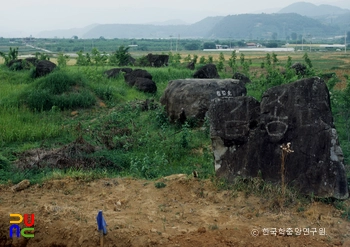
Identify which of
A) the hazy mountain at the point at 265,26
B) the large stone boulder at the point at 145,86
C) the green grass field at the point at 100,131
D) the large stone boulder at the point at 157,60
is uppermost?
the hazy mountain at the point at 265,26

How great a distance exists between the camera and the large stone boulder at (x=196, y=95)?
11.6 meters

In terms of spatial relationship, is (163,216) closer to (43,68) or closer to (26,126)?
(26,126)

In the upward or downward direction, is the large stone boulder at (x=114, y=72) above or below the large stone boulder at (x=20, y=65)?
below

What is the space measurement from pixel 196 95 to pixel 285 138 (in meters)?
5.47

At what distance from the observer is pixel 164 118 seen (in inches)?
476

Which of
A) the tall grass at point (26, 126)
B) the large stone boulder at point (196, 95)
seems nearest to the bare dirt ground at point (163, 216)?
the tall grass at point (26, 126)

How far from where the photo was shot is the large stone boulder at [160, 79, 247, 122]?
1156cm

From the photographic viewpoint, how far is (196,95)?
38.4ft

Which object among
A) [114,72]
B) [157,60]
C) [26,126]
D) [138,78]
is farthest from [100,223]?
[157,60]

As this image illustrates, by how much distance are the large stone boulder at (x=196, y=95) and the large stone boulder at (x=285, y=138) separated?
183 inches

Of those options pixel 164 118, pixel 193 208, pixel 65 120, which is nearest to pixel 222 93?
pixel 164 118

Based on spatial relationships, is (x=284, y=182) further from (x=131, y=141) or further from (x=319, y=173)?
(x=131, y=141)

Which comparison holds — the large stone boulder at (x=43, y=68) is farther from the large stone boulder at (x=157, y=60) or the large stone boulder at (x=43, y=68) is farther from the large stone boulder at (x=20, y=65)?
the large stone boulder at (x=157, y=60)

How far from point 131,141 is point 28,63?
40.3 feet
